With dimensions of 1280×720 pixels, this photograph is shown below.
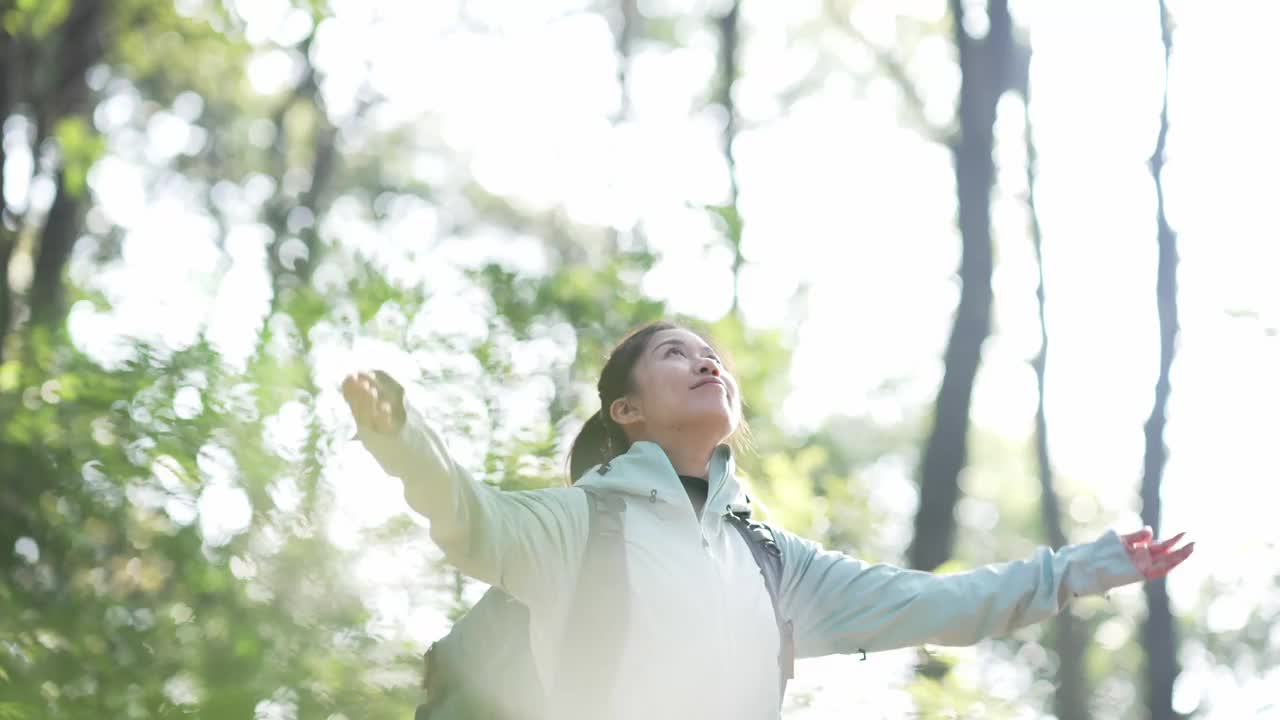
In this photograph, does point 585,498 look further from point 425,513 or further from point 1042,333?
point 1042,333

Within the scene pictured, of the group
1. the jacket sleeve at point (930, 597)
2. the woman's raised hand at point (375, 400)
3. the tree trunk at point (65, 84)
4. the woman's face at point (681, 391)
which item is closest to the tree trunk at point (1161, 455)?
the jacket sleeve at point (930, 597)

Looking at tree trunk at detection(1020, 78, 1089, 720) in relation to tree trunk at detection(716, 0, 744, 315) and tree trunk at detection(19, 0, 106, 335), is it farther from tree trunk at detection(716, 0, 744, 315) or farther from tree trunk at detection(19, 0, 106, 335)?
tree trunk at detection(19, 0, 106, 335)

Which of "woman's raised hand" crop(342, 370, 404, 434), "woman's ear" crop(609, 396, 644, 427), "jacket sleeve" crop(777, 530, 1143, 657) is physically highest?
"woman's raised hand" crop(342, 370, 404, 434)

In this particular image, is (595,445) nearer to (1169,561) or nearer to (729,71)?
(1169,561)

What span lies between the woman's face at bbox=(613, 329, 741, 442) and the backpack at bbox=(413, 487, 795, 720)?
0.41 meters

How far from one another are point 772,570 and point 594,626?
53 cm

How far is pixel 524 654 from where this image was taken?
251cm

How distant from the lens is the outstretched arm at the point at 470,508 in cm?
208

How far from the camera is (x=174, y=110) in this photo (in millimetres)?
16547

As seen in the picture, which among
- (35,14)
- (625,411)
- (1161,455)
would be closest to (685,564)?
(625,411)

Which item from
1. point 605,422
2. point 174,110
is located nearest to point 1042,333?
point 605,422

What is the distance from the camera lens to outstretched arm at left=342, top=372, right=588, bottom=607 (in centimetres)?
208

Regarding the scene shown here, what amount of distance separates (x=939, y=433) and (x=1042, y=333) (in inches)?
39.9

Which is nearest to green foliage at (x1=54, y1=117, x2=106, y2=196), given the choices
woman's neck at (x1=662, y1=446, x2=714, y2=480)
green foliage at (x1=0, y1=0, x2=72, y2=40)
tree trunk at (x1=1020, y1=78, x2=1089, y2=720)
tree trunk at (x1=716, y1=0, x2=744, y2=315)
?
green foliage at (x1=0, y1=0, x2=72, y2=40)
